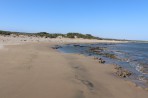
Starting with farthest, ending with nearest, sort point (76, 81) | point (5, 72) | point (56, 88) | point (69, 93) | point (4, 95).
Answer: point (5, 72) < point (76, 81) < point (56, 88) < point (69, 93) < point (4, 95)

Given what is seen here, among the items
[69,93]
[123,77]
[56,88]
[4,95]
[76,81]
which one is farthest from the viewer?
[123,77]

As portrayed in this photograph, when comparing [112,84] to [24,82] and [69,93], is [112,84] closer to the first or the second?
[69,93]

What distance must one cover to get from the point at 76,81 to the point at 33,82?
7.10 ft

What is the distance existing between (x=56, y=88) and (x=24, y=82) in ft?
5.28

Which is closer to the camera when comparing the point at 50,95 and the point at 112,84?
the point at 50,95

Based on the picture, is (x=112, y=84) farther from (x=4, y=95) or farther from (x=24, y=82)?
(x=4, y=95)

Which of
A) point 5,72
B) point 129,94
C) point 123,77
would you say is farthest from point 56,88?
point 123,77

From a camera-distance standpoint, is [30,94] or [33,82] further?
[33,82]

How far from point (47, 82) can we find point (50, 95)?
2100 millimetres

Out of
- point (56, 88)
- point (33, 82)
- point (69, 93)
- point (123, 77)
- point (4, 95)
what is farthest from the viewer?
point (123, 77)

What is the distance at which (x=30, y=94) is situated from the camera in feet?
27.7

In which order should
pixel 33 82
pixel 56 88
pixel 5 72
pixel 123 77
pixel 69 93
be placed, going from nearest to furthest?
pixel 69 93
pixel 56 88
pixel 33 82
pixel 5 72
pixel 123 77

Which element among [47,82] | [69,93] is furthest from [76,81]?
[69,93]

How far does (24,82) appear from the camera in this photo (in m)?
10.2
